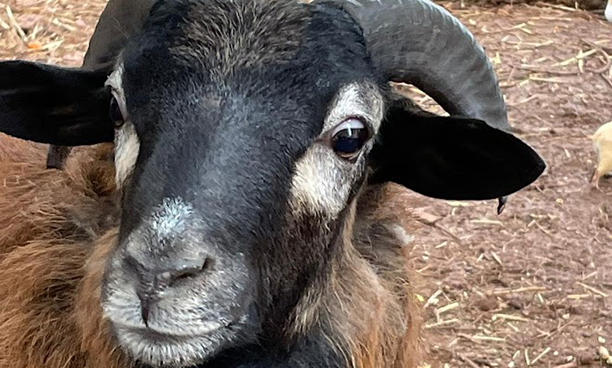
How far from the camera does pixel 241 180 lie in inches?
118

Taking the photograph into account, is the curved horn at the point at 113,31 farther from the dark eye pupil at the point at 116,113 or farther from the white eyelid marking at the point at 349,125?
the white eyelid marking at the point at 349,125

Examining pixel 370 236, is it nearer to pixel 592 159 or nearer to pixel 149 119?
pixel 149 119

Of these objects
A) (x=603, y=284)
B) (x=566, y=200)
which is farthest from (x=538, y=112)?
(x=603, y=284)

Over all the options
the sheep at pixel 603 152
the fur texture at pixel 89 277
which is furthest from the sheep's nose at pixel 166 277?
the sheep at pixel 603 152

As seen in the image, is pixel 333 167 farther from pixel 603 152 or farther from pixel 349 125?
pixel 603 152

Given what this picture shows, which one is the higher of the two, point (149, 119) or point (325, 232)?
point (149, 119)

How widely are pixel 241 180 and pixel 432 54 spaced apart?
98 centimetres

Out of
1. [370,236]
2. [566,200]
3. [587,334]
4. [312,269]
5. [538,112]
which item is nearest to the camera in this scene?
[312,269]

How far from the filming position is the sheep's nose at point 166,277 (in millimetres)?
2736

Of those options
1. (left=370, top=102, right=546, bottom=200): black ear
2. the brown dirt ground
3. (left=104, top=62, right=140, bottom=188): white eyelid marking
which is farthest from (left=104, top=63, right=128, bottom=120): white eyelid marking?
the brown dirt ground

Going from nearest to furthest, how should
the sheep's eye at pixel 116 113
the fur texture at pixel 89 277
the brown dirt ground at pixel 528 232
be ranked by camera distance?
1. the sheep's eye at pixel 116 113
2. the fur texture at pixel 89 277
3. the brown dirt ground at pixel 528 232

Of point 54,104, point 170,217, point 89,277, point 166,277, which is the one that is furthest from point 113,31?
point 166,277

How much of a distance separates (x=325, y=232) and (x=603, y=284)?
11.1 ft

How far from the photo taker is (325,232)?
3396 millimetres
